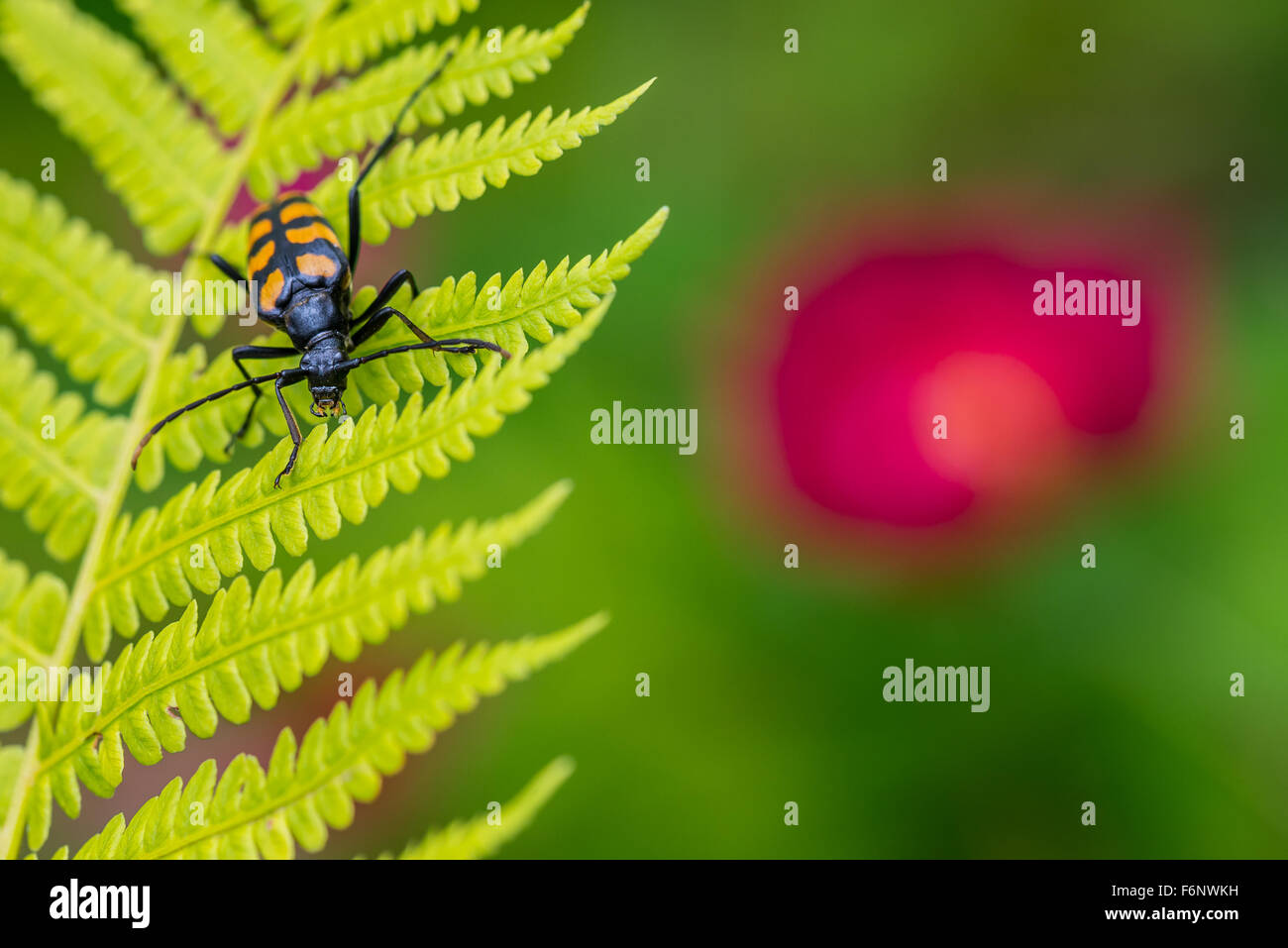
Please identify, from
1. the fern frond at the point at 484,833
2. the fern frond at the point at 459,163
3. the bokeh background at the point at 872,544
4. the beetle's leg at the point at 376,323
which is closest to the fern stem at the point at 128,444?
the fern frond at the point at 459,163

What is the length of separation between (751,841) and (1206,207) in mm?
3432

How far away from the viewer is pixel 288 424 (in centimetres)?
199

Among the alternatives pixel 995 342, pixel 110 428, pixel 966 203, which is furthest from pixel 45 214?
pixel 966 203

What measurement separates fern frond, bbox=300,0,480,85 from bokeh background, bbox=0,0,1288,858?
1873 mm

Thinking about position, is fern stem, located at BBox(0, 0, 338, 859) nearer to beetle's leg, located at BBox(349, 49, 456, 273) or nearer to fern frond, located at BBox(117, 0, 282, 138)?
fern frond, located at BBox(117, 0, 282, 138)

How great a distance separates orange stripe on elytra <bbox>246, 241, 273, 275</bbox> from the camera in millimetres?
2258

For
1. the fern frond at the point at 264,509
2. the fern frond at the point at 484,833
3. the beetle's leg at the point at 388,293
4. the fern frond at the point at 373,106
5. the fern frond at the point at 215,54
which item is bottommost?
the fern frond at the point at 484,833

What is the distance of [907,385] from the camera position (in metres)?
3.43

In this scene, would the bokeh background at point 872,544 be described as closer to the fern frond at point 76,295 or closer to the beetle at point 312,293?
the beetle at point 312,293

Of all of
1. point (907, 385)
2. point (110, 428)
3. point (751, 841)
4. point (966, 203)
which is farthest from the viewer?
point (966, 203)

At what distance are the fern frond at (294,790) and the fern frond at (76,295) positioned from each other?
0.86 meters

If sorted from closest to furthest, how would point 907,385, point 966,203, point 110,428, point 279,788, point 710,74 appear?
1. point 279,788
2. point 110,428
3. point 907,385
4. point 966,203
5. point 710,74

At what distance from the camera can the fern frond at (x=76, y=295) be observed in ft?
6.44

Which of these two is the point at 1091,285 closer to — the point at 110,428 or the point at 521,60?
the point at 521,60
